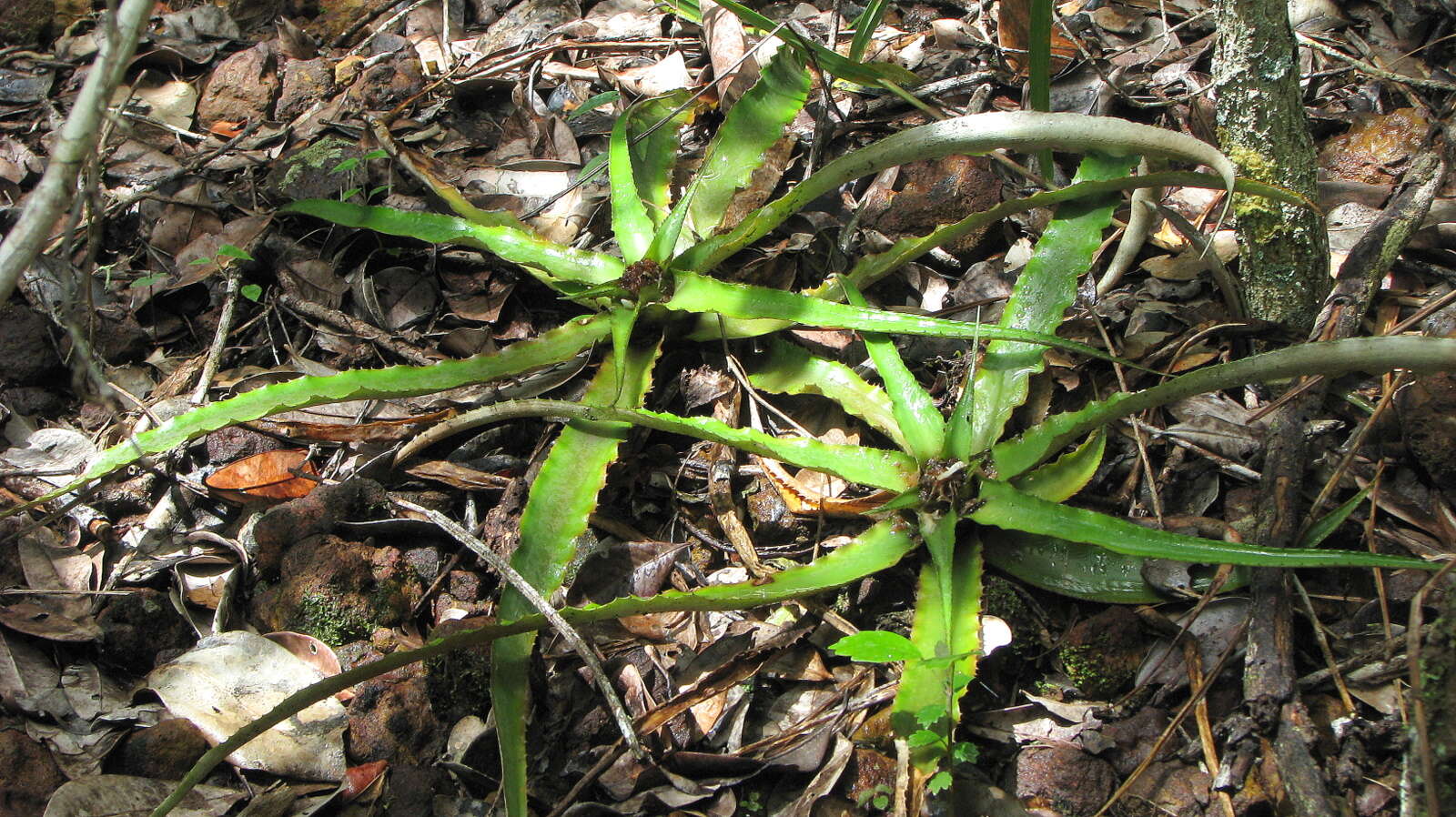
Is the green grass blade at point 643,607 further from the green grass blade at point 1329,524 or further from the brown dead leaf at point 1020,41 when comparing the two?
the brown dead leaf at point 1020,41

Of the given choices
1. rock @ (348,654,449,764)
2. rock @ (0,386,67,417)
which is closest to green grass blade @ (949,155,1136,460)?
rock @ (348,654,449,764)

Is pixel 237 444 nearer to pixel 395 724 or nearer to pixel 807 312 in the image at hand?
pixel 395 724

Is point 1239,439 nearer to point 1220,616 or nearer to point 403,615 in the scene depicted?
point 1220,616

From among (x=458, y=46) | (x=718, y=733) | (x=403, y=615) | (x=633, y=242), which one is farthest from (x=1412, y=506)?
(x=458, y=46)

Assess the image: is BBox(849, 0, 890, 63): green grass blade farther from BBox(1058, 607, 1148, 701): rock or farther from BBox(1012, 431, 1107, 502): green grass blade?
BBox(1058, 607, 1148, 701): rock

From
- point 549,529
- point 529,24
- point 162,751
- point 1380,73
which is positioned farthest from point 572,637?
point 529,24

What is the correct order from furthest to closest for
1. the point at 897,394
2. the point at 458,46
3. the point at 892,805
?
the point at 458,46
the point at 897,394
the point at 892,805
